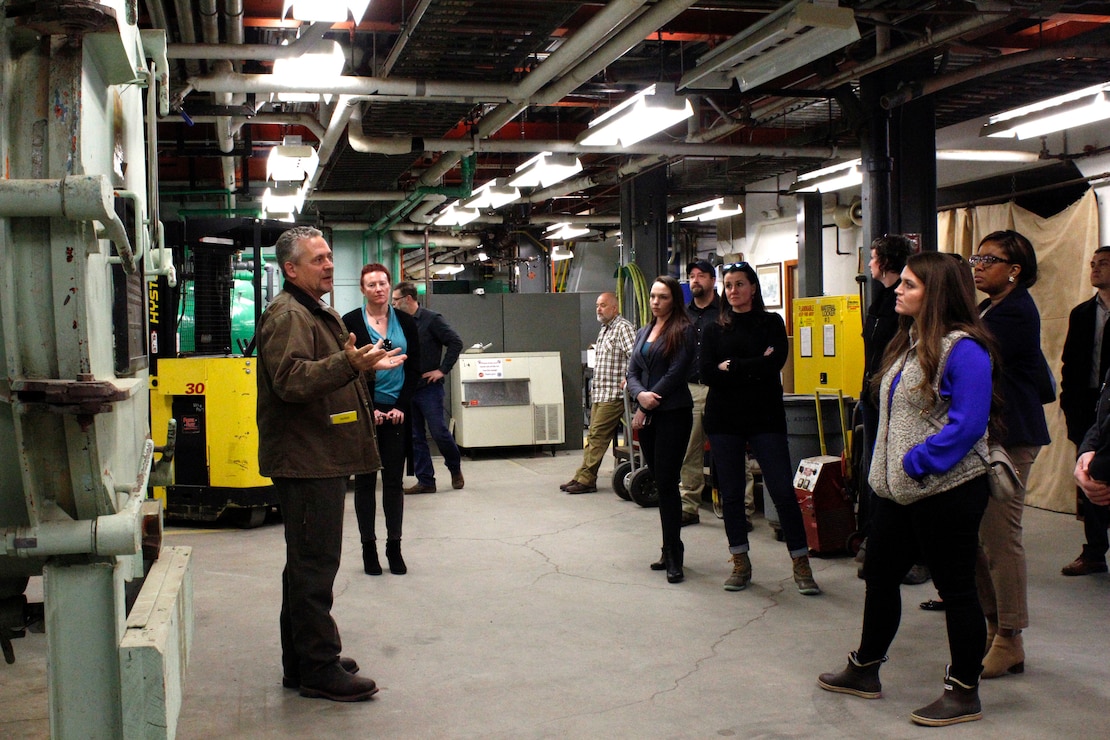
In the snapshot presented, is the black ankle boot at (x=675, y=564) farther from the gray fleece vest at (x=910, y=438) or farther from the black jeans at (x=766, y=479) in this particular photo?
the gray fleece vest at (x=910, y=438)

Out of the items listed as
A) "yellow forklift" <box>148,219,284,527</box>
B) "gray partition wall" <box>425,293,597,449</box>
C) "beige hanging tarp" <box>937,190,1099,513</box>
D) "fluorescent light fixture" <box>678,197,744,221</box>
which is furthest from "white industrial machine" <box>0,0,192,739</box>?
"fluorescent light fixture" <box>678,197,744,221</box>

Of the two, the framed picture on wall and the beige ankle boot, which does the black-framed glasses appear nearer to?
the beige ankle boot

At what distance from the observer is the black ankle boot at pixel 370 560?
5176 mm

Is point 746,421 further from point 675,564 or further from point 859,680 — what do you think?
point 859,680

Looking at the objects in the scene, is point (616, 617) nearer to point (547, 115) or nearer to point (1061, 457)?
point (1061, 457)

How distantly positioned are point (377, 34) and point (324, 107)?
1159 millimetres

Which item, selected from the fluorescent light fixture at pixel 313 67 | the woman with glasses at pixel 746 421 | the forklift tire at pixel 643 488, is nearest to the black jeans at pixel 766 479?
the woman with glasses at pixel 746 421

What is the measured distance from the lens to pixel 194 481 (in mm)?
6621

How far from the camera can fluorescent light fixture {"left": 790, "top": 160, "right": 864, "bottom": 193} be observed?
8.38m

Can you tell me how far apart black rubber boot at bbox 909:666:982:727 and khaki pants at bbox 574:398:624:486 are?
→ 15.6ft

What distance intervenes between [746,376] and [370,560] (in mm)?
2210

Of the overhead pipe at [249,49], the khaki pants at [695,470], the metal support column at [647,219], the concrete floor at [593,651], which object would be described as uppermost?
the overhead pipe at [249,49]

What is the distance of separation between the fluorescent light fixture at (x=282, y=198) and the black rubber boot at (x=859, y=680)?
7713mm

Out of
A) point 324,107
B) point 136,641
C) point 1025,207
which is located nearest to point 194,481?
point 324,107
